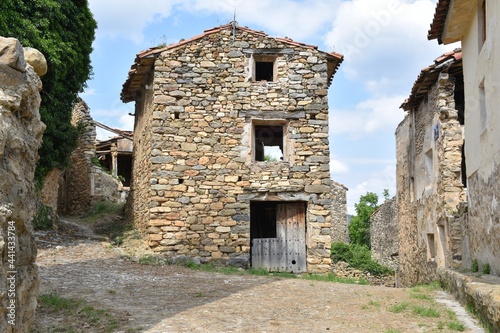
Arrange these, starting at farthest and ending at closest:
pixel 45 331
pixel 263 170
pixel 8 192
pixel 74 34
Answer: pixel 74 34
pixel 263 170
pixel 45 331
pixel 8 192

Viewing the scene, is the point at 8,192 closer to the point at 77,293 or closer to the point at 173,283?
the point at 77,293

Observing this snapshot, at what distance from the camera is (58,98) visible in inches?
562

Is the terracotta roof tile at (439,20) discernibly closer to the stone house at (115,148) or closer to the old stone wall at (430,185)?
the old stone wall at (430,185)

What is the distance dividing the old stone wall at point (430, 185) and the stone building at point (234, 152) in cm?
272

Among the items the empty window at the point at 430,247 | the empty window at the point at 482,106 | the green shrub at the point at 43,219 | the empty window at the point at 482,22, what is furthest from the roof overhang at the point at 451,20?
the green shrub at the point at 43,219

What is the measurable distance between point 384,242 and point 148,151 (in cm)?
1510

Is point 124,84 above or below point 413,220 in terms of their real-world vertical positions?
above

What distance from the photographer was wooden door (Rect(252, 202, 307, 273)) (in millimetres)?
12758

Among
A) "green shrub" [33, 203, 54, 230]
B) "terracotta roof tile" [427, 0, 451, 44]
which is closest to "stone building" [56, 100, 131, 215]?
"green shrub" [33, 203, 54, 230]

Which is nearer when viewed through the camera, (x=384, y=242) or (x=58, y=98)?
(x=58, y=98)

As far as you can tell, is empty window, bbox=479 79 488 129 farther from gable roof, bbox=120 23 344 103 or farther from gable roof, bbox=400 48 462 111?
gable roof, bbox=120 23 344 103

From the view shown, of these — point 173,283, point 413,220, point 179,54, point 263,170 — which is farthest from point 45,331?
point 413,220

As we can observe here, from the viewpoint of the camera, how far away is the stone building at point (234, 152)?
12.5m

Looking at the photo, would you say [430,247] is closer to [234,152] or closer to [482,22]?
[234,152]
